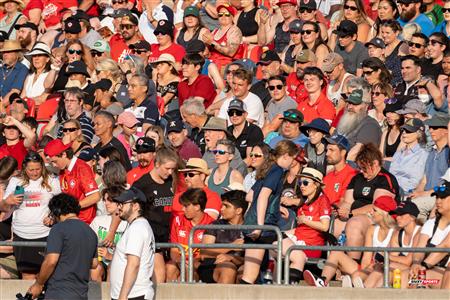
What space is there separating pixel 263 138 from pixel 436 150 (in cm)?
261

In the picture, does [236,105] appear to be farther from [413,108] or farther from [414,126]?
[414,126]

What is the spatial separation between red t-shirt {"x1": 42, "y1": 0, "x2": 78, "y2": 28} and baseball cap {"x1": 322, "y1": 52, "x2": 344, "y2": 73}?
6634 millimetres

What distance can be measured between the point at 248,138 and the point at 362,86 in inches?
64.0

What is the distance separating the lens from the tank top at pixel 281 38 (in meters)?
24.2

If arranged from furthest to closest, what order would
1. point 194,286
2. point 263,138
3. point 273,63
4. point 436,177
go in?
1. point 273,63
2. point 263,138
3. point 436,177
4. point 194,286

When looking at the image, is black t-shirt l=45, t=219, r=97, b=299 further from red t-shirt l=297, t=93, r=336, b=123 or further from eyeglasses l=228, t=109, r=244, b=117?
red t-shirt l=297, t=93, r=336, b=123

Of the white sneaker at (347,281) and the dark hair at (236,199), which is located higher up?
Result: the dark hair at (236,199)

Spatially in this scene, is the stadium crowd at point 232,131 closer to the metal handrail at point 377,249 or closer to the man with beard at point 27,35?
the man with beard at point 27,35

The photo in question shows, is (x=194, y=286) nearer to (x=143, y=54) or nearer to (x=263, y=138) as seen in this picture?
(x=263, y=138)

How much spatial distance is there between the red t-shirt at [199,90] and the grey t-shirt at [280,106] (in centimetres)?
128

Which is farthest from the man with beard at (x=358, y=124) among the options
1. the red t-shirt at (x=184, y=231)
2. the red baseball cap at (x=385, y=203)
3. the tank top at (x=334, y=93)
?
the red t-shirt at (x=184, y=231)

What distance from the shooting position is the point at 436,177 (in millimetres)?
19016

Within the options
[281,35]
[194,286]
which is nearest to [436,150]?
[194,286]

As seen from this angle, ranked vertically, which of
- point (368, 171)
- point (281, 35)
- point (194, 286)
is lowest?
point (194, 286)
